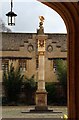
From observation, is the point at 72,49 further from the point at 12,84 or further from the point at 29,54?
the point at 29,54

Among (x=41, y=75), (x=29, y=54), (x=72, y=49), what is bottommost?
(x=41, y=75)

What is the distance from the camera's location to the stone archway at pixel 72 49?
522 centimetres

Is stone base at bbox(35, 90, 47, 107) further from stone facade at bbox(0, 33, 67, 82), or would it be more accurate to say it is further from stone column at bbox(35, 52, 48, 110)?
stone facade at bbox(0, 33, 67, 82)

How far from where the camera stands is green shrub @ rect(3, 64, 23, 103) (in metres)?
21.1

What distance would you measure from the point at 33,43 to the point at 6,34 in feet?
6.27

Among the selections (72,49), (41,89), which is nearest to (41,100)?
(41,89)

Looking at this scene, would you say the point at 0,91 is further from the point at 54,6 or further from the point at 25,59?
the point at 54,6

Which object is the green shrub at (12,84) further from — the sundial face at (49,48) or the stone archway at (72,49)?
the stone archway at (72,49)

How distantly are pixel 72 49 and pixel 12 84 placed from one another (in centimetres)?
1580

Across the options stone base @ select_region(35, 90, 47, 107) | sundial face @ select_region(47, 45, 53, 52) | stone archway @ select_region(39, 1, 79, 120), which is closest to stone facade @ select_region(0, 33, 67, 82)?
sundial face @ select_region(47, 45, 53, 52)

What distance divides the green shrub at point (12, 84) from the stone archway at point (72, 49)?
613 inches

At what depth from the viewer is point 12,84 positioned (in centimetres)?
2097

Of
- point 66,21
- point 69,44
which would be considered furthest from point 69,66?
point 66,21

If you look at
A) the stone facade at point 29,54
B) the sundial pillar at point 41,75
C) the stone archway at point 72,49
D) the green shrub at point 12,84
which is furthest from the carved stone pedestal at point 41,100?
the stone archway at point 72,49
